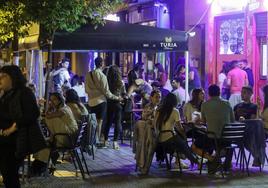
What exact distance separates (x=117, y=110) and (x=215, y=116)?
3.89 metres

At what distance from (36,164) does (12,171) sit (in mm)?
2421

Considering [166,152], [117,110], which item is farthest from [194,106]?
[117,110]

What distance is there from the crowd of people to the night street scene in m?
0.02

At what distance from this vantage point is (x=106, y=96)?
12852 mm

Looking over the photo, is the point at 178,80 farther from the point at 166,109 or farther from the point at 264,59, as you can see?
the point at 166,109

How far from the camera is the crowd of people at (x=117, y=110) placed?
7.04m

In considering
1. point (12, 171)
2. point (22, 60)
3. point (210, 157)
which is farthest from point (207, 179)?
point (22, 60)

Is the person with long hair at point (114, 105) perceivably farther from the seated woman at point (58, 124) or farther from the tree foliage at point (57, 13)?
the seated woman at point (58, 124)

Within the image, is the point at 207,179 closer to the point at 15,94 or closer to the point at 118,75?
the point at 15,94

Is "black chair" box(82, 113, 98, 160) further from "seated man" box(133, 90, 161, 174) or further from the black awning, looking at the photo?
the black awning

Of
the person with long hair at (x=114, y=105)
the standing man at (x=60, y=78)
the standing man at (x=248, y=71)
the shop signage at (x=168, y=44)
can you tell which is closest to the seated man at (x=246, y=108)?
the person with long hair at (x=114, y=105)

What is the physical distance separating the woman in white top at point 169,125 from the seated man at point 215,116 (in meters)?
0.39

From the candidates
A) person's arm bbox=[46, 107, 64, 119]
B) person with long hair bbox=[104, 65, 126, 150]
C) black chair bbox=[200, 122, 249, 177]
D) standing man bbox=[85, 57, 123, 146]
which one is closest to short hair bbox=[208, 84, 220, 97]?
black chair bbox=[200, 122, 249, 177]

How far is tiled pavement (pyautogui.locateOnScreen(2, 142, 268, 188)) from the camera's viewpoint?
29.7 feet
